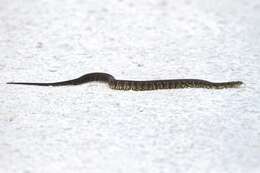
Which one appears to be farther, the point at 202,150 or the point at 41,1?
the point at 41,1

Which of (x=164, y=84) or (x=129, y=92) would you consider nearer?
(x=129, y=92)

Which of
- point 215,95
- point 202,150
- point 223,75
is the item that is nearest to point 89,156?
point 202,150

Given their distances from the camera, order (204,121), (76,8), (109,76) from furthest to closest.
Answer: (76,8)
(109,76)
(204,121)

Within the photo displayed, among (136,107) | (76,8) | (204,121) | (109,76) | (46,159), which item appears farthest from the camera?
(76,8)

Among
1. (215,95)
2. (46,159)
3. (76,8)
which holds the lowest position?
(46,159)

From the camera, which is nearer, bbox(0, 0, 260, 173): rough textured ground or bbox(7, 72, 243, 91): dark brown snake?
bbox(0, 0, 260, 173): rough textured ground

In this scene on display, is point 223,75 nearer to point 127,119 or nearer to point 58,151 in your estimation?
point 127,119

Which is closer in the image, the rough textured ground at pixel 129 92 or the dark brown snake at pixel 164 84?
the rough textured ground at pixel 129 92

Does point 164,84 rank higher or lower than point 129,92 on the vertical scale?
higher
